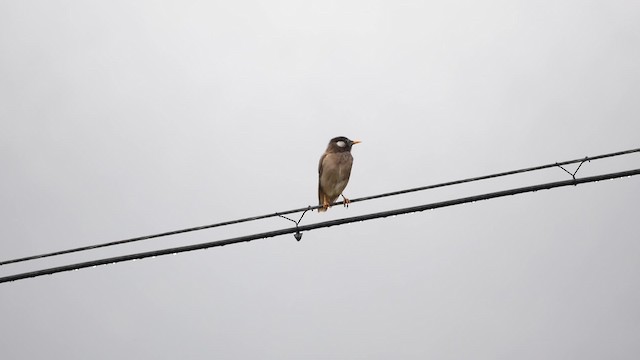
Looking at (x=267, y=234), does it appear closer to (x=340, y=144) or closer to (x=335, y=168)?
(x=335, y=168)

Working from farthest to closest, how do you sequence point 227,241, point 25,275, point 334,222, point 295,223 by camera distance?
point 295,223 < point 334,222 < point 227,241 < point 25,275

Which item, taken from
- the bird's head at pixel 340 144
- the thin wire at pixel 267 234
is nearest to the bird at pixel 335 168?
the bird's head at pixel 340 144

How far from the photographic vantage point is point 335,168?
9406 millimetres

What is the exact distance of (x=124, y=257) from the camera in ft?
14.4

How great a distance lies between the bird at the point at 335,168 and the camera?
371 inches

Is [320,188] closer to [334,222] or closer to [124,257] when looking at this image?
[334,222]

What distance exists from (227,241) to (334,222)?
2.88ft

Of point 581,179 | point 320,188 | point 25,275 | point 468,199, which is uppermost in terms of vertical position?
point 320,188

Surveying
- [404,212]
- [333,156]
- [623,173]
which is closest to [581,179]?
[623,173]

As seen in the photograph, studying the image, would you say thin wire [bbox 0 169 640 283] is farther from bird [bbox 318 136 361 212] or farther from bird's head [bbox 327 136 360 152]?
bird's head [bbox 327 136 360 152]

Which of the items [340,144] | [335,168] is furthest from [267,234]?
[340,144]

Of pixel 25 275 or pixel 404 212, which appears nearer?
pixel 25 275

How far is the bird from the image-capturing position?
9430mm

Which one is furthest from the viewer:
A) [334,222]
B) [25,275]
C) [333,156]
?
[333,156]
